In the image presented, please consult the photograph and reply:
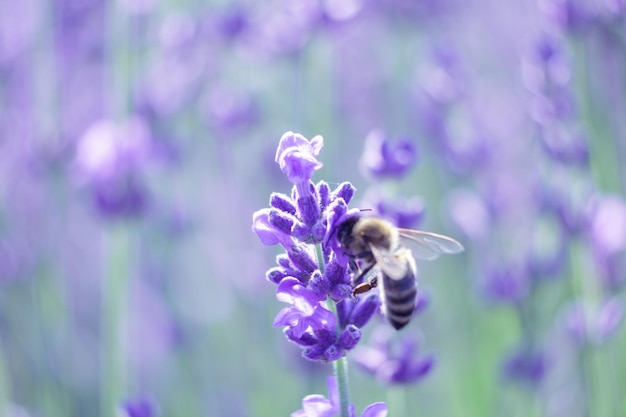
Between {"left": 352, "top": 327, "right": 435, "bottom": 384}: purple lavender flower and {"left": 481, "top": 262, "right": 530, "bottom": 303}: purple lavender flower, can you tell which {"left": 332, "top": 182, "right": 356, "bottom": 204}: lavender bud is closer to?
{"left": 352, "top": 327, "right": 435, "bottom": 384}: purple lavender flower

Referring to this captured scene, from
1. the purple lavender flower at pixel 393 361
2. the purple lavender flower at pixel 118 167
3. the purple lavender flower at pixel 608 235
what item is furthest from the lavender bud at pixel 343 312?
the purple lavender flower at pixel 118 167

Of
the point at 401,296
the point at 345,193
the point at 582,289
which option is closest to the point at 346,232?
the point at 345,193

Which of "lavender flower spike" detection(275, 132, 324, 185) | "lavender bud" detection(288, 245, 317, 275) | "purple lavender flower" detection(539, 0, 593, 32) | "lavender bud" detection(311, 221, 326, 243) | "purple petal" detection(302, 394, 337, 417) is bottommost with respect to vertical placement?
"purple petal" detection(302, 394, 337, 417)

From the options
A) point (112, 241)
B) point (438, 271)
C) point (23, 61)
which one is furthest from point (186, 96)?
point (23, 61)

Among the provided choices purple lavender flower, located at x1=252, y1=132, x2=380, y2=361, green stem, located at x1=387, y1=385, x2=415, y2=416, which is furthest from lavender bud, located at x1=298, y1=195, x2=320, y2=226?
green stem, located at x1=387, y1=385, x2=415, y2=416

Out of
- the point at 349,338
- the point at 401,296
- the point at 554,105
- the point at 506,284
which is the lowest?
the point at 349,338

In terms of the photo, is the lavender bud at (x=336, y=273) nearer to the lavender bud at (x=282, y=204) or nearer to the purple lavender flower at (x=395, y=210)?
the lavender bud at (x=282, y=204)

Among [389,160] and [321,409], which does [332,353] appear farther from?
[389,160]
